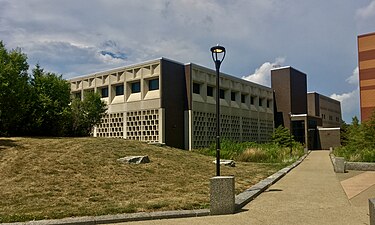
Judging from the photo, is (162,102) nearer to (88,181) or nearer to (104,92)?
(104,92)

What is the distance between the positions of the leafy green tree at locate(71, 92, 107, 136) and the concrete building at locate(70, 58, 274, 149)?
272 inches

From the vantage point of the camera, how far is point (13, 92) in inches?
716

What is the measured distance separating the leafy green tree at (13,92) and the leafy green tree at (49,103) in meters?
0.83

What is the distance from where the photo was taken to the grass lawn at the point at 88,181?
7.75 m

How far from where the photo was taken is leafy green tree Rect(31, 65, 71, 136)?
2172cm

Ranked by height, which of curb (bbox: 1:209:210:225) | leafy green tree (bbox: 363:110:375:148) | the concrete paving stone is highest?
leafy green tree (bbox: 363:110:375:148)

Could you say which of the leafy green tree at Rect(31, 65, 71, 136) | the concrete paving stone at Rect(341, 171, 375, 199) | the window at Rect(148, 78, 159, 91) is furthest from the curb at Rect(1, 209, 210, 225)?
the window at Rect(148, 78, 159, 91)

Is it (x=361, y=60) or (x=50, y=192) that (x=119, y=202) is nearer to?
(x=50, y=192)

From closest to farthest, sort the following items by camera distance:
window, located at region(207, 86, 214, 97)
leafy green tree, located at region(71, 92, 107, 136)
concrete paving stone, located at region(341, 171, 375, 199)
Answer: concrete paving stone, located at region(341, 171, 375, 199)
leafy green tree, located at region(71, 92, 107, 136)
window, located at region(207, 86, 214, 97)

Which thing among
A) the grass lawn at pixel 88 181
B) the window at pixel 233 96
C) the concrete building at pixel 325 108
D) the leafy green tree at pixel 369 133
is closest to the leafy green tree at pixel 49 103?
the grass lawn at pixel 88 181

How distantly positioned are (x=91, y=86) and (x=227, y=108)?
1652 cm

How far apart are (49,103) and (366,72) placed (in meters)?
36.3

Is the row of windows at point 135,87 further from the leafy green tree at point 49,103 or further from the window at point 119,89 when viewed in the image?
the leafy green tree at point 49,103

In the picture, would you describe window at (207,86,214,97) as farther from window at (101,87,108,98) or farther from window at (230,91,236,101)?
window at (101,87,108,98)
